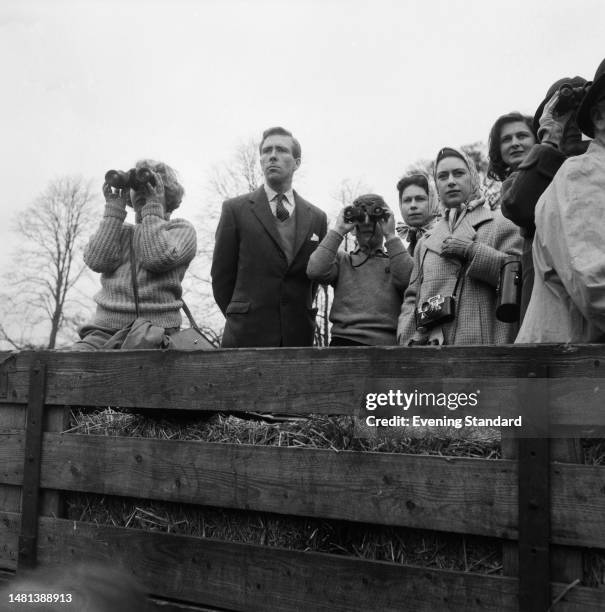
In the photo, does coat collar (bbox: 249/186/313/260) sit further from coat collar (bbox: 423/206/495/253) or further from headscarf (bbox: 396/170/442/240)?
coat collar (bbox: 423/206/495/253)

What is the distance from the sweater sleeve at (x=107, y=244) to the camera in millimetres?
4926

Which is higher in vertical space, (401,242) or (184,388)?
(401,242)

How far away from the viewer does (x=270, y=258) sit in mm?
5289

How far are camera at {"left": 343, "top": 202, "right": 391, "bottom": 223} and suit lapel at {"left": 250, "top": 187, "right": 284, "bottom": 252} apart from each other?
638 mm

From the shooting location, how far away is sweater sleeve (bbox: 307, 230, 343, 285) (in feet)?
15.9

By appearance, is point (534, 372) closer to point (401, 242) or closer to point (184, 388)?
point (184, 388)

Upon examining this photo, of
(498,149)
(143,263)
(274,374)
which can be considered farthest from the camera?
(143,263)

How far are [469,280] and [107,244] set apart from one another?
2140 millimetres

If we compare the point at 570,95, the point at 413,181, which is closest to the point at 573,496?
the point at 570,95

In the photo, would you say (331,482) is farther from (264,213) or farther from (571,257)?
(264,213)

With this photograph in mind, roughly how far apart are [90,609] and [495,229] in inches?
133

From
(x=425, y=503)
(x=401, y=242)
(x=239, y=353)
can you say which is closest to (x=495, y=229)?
(x=401, y=242)

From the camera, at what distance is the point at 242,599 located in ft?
9.72

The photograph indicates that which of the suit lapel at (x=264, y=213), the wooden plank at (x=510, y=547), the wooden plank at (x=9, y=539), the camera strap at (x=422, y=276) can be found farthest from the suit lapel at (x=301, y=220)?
the wooden plank at (x=510, y=547)
